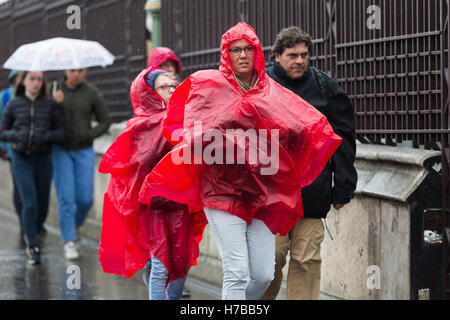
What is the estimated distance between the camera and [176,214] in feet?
23.2

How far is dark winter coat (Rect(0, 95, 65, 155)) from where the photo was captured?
10.7m

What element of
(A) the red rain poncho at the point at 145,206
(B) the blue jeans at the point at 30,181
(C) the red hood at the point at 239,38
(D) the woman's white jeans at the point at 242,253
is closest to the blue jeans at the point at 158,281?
(A) the red rain poncho at the point at 145,206

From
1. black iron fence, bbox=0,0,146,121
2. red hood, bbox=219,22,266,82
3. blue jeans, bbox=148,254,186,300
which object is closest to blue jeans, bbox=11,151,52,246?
black iron fence, bbox=0,0,146,121

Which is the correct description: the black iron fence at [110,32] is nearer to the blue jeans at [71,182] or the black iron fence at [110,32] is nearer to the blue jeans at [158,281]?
the blue jeans at [71,182]

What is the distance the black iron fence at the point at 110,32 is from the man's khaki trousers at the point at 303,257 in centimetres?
535

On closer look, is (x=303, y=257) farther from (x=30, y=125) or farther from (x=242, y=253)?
(x=30, y=125)

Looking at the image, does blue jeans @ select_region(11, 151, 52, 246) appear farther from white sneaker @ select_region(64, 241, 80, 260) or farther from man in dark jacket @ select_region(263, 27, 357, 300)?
man in dark jacket @ select_region(263, 27, 357, 300)

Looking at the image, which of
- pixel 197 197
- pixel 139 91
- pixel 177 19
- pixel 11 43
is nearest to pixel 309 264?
pixel 197 197

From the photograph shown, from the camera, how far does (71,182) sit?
11031 mm

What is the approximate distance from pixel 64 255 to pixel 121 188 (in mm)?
4160

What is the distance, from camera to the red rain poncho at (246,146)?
238 inches

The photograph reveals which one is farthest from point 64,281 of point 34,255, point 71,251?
point 71,251

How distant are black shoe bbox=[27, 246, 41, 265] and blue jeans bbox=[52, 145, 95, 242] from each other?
0.41 meters

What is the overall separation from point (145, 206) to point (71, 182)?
4.07 metres
